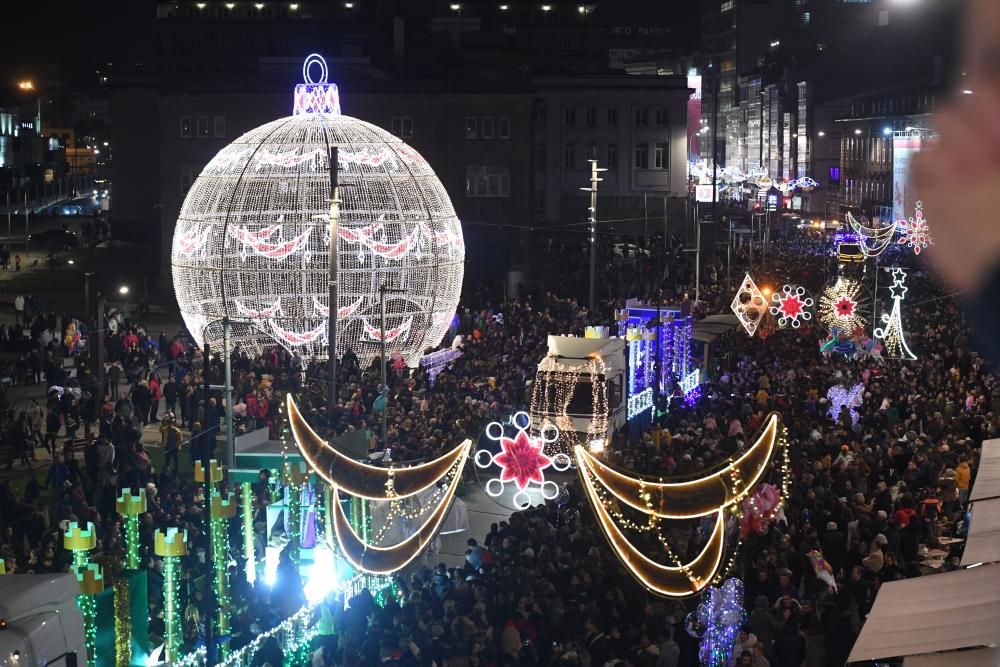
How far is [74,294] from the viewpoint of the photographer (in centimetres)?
4803

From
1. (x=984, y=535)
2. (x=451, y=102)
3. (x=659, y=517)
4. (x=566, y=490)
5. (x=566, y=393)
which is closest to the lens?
(x=984, y=535)

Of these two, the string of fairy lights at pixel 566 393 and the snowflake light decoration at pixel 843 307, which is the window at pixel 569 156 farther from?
the string of fairy lights at pixel 566 393

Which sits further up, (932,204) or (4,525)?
(932,204)

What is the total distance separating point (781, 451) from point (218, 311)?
14.1 metres

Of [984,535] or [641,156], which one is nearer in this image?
[984,535]

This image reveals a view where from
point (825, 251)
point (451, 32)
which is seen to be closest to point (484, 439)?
point (825, 251)

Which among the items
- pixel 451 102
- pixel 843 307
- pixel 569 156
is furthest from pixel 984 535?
pixel 569 156

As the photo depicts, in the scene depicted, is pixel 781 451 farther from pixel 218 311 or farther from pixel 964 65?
pixel 964 65

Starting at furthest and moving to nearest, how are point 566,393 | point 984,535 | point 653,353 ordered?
point 653,353 → point 566,393 → point 984,535

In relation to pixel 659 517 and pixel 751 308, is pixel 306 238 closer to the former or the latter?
pixel 751 308

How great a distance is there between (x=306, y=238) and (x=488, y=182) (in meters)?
27.0

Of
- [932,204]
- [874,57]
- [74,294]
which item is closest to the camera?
[932,204]

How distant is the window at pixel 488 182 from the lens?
54.1 m

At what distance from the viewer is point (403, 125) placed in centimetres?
5366
